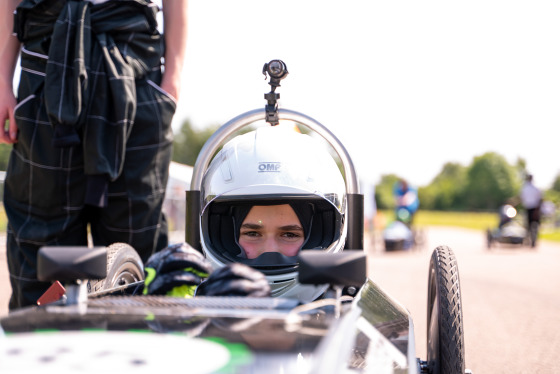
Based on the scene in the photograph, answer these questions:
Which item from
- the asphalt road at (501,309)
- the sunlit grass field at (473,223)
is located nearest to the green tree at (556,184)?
the sunlit grass field at (473,223)

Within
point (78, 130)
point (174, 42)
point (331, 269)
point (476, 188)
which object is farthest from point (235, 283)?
point (476, 188)

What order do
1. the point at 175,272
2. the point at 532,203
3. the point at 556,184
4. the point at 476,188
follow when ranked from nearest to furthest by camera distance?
the point at 175,272 < the point at 532,203 < the point at 556,184 < the point at 476,188

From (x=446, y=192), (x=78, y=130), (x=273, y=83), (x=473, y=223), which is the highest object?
(x=446, y=192)

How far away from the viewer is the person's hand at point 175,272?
210 cm

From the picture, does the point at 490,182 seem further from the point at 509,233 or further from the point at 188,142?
the point at 509,233

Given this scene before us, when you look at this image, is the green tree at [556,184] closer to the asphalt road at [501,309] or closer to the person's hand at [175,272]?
the asphalt road at [501,309]

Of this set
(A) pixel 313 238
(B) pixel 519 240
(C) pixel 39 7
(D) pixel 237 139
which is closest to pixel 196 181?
(D) pixel 237 139

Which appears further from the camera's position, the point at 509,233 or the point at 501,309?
the point at 509,233

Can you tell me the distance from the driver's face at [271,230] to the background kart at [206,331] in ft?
3.38

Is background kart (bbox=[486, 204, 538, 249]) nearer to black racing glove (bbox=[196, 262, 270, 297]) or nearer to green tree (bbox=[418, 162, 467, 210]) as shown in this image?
black racing glove (bbox=[196, 262, 270, 297])

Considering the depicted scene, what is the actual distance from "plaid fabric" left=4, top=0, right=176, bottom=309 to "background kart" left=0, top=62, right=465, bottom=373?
57.5 inches

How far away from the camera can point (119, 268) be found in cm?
303

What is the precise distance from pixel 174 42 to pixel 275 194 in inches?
43.0

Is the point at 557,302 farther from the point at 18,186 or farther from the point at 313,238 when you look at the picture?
the point at 18,186
